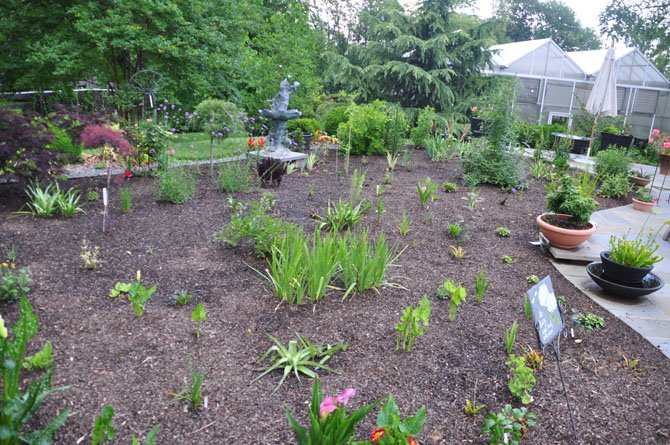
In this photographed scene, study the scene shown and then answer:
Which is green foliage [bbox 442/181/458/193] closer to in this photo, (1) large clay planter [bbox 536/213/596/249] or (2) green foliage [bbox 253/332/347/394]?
(1) large clay planter [bbox 536/213/596/249]

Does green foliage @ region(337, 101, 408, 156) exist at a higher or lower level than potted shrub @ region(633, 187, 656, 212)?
higher

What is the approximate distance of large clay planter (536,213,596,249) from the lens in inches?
170

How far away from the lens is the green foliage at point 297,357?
2.35 m

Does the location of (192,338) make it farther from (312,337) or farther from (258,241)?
(258,241)

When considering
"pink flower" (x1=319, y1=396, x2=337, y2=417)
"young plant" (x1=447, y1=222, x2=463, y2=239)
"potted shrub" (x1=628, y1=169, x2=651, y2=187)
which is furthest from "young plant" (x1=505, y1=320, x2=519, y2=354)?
"potted shrub" (x1=628, y1=169, x2=651, y2=187)

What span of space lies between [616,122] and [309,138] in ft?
31.4

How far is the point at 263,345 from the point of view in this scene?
2580 millimetres

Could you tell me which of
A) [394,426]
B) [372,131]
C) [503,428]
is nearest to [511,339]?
[503,428]

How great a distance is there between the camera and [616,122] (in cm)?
1310

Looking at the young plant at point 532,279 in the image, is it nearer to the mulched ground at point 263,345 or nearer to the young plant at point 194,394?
the mulched ground at point 263,345

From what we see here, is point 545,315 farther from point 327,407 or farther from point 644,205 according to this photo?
point 644,205

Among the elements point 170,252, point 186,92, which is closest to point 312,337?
point 170,252

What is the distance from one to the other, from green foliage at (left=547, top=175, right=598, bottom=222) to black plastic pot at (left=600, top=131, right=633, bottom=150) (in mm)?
6744

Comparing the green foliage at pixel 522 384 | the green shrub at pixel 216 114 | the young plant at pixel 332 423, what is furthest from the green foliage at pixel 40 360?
the green shrub at pixel 216 114
